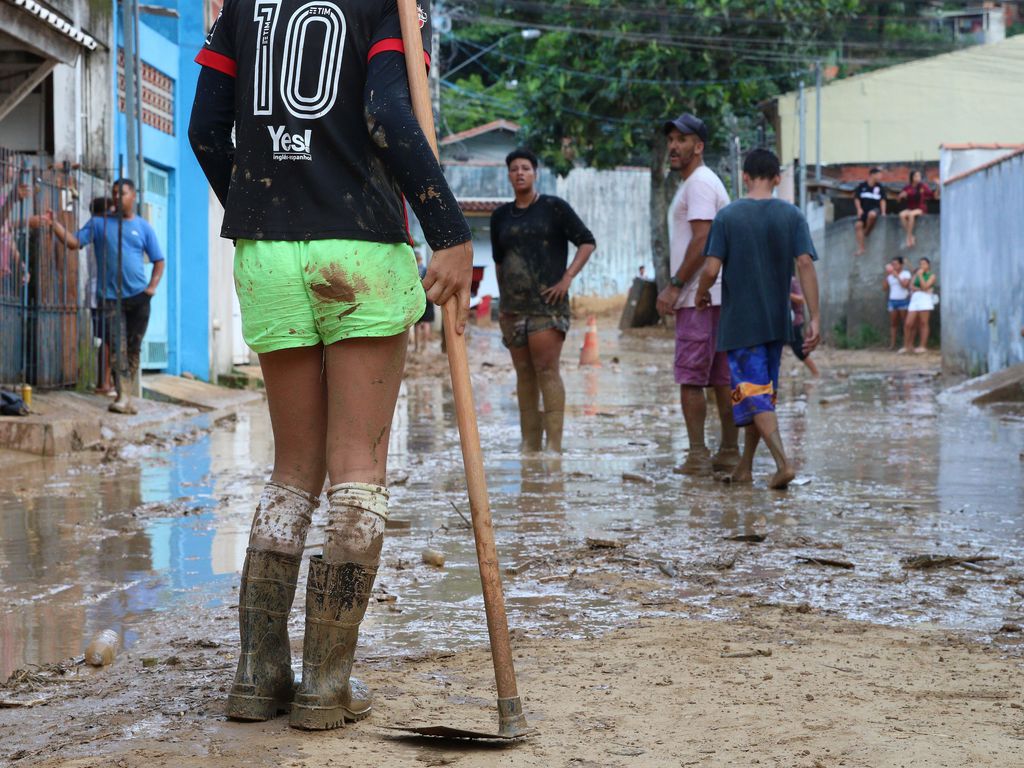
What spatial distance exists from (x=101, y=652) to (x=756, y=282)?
4.84 m

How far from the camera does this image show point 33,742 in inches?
118

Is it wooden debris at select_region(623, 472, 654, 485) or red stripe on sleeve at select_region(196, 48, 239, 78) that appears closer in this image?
red stripe on sleeve at select_region(196, 48, 239, 78)

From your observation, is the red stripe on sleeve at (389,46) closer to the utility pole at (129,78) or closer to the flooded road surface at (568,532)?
the flooded road surface at (568,532)

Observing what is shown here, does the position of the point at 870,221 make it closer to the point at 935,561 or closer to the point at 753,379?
the point at 753,379

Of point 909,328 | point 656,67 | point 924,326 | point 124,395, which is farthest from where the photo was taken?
point 656,67

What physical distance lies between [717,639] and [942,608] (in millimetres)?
977

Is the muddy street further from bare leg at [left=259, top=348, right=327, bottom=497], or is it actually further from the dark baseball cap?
the dark baseball cap

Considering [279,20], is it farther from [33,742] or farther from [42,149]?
[42,149]

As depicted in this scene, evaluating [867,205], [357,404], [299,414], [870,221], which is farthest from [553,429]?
[867,205]

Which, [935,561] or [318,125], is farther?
[935,561]

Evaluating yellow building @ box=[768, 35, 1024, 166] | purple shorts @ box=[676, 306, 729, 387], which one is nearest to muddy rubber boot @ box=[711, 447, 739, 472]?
purple shorts @ box=[676, 306, 729, 387]

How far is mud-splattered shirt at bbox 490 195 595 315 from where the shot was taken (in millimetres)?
9086

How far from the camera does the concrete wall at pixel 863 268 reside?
85.3ft

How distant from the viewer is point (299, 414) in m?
3.33
